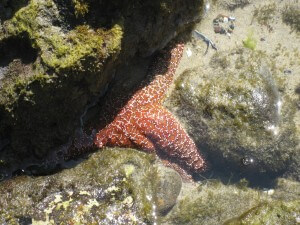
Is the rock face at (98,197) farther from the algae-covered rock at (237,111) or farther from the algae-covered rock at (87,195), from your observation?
the algae-covered rock at (237,111)

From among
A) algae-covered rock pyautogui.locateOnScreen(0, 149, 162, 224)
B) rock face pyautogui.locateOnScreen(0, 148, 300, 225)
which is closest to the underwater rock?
rock face pyautogui.locateOnScreen(0, 148, 300, 225)

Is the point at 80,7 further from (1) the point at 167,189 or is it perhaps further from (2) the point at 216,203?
(2) the point at 216,203

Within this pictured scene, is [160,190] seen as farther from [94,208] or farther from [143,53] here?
[143,53]

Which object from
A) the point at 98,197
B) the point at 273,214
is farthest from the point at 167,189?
the point at 273,214

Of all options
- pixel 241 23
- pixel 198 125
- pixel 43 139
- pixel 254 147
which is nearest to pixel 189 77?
pixel 198 125

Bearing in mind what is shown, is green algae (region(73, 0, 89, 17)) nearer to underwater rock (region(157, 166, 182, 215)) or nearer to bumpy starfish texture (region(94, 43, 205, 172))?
bumpy starfish texture (region(94, 43, 205, 172))

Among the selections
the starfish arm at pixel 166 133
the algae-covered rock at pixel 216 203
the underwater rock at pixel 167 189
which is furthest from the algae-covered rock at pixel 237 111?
the underwater rock at pixel 167 189
